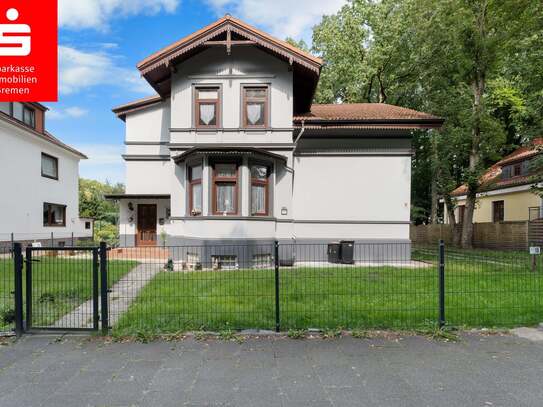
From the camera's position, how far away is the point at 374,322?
17.4ft

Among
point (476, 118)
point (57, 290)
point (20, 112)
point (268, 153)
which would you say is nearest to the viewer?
point (57, 290)

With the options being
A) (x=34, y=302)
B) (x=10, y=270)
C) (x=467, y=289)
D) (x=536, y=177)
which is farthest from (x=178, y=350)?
(x=536, y=177)

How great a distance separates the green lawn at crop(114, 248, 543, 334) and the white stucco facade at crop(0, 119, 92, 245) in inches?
566

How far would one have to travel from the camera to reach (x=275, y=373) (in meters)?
3.80

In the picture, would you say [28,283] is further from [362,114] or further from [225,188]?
[362,114]

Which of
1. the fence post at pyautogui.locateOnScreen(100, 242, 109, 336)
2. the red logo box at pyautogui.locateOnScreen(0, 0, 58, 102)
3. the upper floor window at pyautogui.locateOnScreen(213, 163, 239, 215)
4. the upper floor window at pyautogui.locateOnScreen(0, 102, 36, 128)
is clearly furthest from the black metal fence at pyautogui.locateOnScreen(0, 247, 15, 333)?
the upper floor window at pyautogui.locateOnScreen(0, 102, 36, 128)

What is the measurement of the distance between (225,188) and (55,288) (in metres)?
6.15

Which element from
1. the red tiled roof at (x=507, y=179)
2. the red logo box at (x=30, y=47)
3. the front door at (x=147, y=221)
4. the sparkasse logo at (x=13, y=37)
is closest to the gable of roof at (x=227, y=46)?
the red logo box at (x=30, y=47)

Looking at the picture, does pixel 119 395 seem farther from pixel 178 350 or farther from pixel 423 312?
pixel 423 312

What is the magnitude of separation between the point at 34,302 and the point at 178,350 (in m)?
3.91

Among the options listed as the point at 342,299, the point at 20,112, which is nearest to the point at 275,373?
the point at 342,299

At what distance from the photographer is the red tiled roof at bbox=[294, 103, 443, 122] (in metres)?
12.8

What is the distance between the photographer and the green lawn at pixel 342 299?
5348mm

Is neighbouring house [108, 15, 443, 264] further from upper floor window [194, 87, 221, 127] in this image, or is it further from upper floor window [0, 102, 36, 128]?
upper floor window [0, 102, 36, 128]
